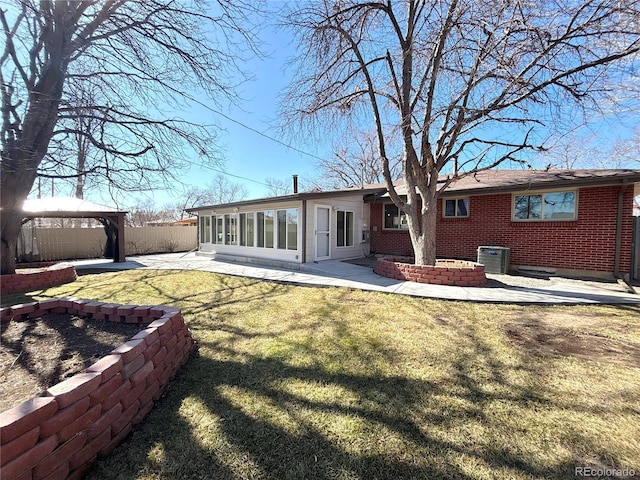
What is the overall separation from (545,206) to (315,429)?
9313 mm

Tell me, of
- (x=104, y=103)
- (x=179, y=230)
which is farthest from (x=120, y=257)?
(x=104, y=103)

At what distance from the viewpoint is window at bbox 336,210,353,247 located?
35.3 ft

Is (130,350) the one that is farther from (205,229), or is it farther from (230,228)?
(205,229)

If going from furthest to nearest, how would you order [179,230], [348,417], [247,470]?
[179,230] < [348,417] < [247,470]

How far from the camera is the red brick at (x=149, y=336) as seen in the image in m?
2.48

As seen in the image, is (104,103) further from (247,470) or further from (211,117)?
(247,470)

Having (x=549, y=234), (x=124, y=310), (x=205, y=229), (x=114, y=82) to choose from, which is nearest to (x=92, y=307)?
(x=124, y=310)

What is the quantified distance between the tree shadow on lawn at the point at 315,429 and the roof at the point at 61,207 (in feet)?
34.7

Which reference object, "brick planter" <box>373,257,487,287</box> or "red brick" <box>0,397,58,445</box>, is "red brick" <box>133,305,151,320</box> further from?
"brick planter" <box>373,257,487,287</box>

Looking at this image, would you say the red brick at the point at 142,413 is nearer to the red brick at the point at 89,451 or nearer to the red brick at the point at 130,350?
the red brick at the point at 89,451

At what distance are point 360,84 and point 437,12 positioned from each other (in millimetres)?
2338

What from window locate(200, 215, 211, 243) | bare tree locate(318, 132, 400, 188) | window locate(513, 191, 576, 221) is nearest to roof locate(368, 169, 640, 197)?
window locate(513, 191, 576, 221)

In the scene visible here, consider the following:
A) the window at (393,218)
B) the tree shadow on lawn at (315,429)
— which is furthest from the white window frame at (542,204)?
the tree shadow on lawn at (315,429)

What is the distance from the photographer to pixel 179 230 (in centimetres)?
1775
